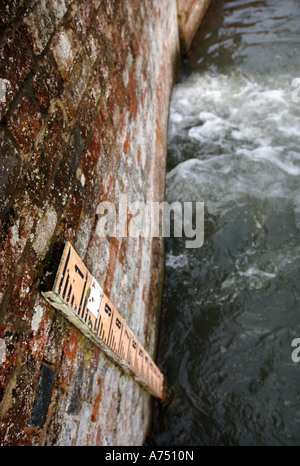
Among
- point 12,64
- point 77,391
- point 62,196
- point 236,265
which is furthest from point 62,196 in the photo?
point 236,265

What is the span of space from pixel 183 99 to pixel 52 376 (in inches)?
182

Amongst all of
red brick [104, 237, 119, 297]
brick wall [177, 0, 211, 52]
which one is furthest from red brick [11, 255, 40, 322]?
brick wall [177, 0, 211, 52]

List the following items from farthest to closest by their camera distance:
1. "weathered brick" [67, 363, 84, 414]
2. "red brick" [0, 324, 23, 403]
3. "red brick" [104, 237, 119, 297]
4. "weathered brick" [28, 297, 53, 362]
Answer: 1. "red brick" [104, 237, 119, 297]
2. "weathered brick" [67, 363, 84, 414]
3. "weathered brick" [28, 297, 53, 362]
4. "red brick" [0, 324, 23, 403]

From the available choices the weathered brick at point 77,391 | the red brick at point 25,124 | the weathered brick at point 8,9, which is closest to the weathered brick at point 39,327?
the weathered brick at point 77,391

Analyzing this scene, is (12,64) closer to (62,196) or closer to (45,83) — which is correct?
(45,83)

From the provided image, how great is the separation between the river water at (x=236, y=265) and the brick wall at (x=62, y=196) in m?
0.77

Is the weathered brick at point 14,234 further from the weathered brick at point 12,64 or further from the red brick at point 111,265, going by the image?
the red brick at point 111,265

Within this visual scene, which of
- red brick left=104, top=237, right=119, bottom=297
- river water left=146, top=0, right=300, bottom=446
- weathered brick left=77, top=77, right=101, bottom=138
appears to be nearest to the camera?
weathered brick left=77, top=77, right=101, bottom=138

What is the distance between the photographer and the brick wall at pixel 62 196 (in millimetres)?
930

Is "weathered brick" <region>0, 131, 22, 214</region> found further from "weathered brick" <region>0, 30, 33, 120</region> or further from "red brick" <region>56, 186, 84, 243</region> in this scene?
"red brick" <region>56, 186, 84, 243</region>

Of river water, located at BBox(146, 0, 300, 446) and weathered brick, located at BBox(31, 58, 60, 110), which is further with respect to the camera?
river water, located at BBox(146, 0, 300, 446)

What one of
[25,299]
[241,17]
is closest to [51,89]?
[25,299]

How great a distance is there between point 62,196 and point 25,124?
299mm

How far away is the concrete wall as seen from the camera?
931 mm
